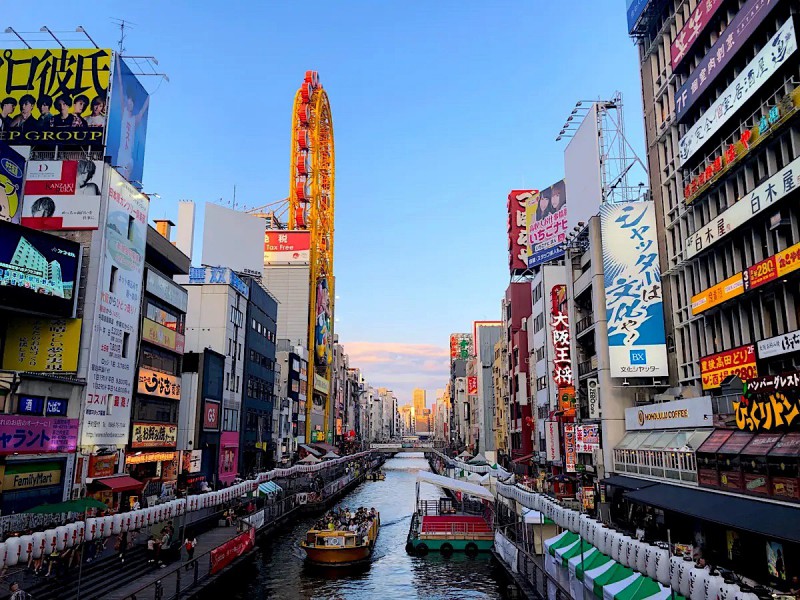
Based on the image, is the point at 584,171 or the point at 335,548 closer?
the point at 335,548

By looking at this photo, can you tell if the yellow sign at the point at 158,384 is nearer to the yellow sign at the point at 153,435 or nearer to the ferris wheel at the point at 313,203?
the yellow sign at the point at 153,435

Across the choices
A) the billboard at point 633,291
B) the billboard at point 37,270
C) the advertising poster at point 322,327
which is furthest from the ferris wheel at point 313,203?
the billboard at point 37,270

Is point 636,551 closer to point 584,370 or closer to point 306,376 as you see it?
point 584,370

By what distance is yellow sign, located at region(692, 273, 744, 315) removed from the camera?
33.0m

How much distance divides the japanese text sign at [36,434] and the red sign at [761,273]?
123 ft

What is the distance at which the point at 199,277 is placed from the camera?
71.0 m

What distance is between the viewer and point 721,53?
35125 millimetres

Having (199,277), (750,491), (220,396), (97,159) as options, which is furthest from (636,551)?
(199,277)

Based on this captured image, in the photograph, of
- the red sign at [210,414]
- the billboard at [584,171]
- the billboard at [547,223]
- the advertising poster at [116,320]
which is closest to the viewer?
the advertising poster at [116,320]

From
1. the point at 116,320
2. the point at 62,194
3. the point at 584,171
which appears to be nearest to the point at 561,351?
the point at 584,171

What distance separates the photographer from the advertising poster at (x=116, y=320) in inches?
1598

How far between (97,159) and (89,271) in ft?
29.8

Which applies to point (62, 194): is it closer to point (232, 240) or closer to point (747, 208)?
point (747, 208)

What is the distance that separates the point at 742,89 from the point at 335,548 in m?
36.2
